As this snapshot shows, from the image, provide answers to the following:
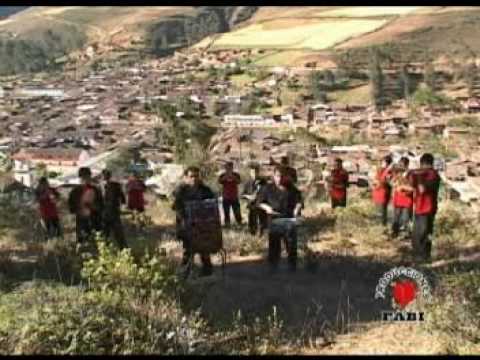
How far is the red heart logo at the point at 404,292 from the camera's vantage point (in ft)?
20.4

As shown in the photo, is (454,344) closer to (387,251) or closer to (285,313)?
(285,313)

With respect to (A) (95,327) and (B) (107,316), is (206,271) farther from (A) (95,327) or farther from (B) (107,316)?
(A) (95,327)

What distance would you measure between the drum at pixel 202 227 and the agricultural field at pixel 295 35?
61.6 m

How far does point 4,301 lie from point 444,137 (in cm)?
3567

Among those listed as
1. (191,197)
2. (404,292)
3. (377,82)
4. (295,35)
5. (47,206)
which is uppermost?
(191,197)

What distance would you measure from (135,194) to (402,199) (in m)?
3.82

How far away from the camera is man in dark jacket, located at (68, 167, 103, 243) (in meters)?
8.27

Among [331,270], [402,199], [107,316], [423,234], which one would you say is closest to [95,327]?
[107,316]

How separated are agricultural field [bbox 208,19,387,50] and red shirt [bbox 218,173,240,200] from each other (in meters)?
58.4

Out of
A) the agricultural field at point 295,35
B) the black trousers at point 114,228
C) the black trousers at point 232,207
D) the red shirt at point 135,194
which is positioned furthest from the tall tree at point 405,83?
the black trousers at point 114,228

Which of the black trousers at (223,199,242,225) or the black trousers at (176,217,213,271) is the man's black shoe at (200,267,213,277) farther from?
the black trousers at (223,199,242,225)

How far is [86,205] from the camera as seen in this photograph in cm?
829

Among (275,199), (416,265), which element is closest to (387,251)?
(416,265)

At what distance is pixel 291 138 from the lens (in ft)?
134
